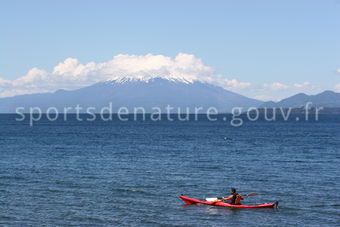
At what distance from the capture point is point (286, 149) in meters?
81.8

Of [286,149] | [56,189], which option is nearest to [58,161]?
[56,189]

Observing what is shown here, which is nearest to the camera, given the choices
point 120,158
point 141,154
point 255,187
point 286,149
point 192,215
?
point 192,215

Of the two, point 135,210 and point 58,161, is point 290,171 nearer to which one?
point 135,210

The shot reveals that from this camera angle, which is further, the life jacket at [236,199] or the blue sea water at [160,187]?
the life jacket at [236,199]

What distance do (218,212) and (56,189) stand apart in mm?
14943

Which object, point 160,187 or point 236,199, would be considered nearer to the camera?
point 236,199

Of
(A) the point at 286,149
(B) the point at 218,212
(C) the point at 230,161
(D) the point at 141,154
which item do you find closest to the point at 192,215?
(B) the point at 218,212

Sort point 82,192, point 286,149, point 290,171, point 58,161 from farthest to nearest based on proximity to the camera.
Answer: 1. point 286,149
2. point 58,161
3. point 290,171
4. point 82,192

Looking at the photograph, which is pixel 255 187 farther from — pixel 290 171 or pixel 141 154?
pixel 141 154

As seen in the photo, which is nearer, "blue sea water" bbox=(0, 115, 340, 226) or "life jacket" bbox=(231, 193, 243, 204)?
"blue sea water" bbox=(0, 115, 340, 226)

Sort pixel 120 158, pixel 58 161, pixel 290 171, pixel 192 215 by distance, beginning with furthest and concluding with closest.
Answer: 1. pixel 120 158
2. pixel 58 161
3. pixel 290 171
4. pixel 192 215

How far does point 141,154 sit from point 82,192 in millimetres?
31352

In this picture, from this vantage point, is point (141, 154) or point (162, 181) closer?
point (162, 181)

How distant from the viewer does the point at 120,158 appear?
6681cm
